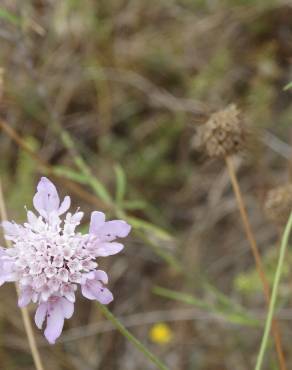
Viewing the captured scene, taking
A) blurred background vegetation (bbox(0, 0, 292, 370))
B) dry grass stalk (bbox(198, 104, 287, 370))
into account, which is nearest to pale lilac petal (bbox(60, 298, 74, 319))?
dry grass stalk (bbox(198, 104, 287, 370))

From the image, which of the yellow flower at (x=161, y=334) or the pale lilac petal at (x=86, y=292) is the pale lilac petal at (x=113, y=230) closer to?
the pale lilac petal at (x=86, y=292)

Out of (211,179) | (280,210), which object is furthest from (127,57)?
(280,210)

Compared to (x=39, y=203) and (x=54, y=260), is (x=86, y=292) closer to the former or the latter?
(x=54, y=260)

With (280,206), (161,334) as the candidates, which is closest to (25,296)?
(280,206)

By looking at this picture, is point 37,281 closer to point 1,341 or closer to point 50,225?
point 50,225

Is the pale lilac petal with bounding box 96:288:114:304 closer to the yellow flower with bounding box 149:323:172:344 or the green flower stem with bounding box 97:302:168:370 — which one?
the green flower stem with bounding box 97:302:168:370

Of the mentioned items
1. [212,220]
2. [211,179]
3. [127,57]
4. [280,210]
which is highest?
[127,57]

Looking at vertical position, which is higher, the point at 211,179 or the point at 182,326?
the point at 211,179
